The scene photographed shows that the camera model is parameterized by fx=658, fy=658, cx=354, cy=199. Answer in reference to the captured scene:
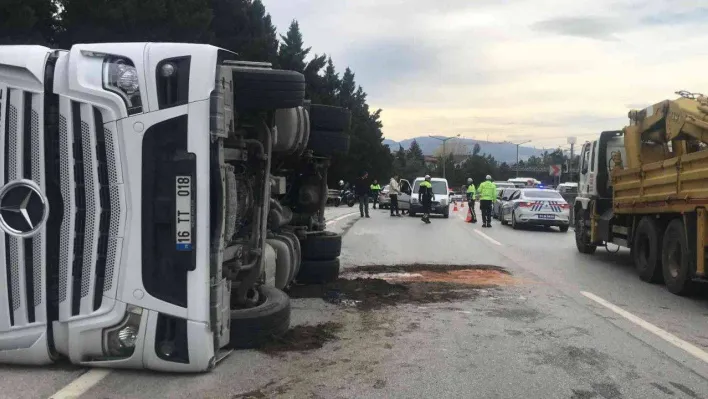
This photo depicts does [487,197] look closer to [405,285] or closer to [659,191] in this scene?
[659,191]

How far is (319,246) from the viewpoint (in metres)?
8.36

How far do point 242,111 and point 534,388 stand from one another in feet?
9.85

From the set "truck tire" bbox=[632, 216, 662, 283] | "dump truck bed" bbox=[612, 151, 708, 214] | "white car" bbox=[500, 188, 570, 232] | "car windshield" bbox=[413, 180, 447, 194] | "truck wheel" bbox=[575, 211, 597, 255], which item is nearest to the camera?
"dump truck bed" bbox=[612, 151, 708, 214]

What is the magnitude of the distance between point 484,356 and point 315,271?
3441mm

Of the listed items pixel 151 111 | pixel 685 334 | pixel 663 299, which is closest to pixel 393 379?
pixel 151 111

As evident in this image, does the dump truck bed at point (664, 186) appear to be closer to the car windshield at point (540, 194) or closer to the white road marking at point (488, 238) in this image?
the white road marking at point (488, 238)

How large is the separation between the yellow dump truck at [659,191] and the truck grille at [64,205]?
6829 millimetres

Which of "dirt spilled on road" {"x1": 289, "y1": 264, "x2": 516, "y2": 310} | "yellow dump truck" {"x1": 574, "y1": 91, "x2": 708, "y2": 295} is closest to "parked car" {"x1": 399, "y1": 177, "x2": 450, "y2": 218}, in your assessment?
"yellow dump truck" {"x1": 574, "y1": 91, "x2": 708, "y2": 295}

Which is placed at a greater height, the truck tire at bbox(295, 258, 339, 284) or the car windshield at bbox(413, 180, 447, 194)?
the car windshield at bbox(413, 180, 447, 194)

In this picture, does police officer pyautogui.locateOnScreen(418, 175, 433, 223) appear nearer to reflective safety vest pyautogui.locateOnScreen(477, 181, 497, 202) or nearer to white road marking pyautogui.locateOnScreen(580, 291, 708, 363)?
reflective safety vest pyautogui.locateOnScreen(477, 181, 497, 202)

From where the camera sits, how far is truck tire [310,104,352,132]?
305 inches

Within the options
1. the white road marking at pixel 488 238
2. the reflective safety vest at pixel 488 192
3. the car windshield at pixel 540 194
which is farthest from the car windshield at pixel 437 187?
the white road marking at pixel 488 238

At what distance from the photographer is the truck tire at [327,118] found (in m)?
7.75

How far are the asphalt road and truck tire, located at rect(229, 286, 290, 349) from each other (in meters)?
0.11
